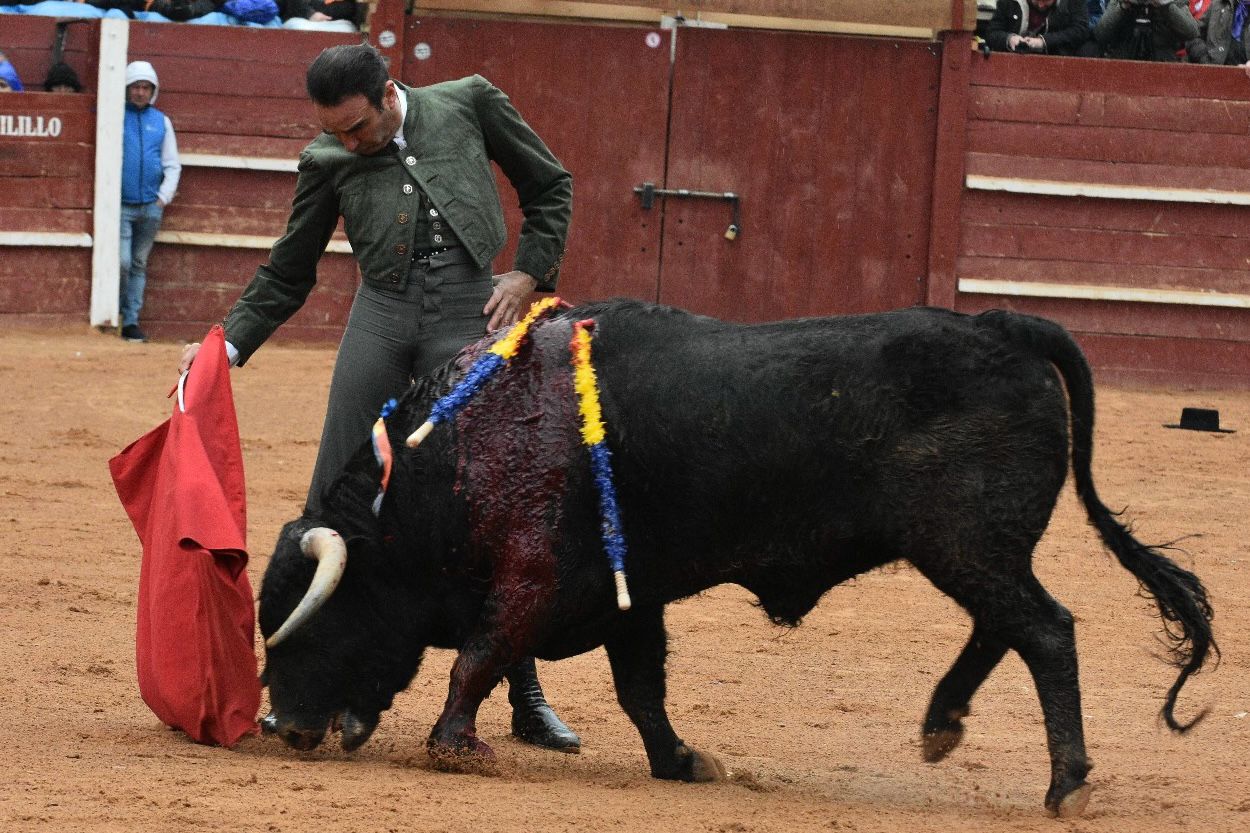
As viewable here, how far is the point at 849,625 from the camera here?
6070mm

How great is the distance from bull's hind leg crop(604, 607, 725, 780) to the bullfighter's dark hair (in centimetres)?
139

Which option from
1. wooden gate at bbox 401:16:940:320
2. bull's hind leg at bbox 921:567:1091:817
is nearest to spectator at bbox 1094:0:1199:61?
wooden gate at bbox 401:16:940:320

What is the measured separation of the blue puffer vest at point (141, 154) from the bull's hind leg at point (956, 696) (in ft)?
27.2

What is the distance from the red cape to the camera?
168 inches

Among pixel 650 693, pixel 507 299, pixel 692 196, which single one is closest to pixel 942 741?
pixel 650 693

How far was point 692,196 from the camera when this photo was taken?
11.8m

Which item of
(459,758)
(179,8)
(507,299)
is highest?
(179,8)

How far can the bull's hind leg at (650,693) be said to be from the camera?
4230mm

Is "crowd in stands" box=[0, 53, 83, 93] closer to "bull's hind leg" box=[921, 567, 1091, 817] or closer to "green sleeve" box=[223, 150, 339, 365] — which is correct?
"green sleeve" box=[223, 150, 339, 365]

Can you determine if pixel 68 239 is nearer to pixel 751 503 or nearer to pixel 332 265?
pixel 332 265

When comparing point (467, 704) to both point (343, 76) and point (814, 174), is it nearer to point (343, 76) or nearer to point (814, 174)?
point (343, 76)

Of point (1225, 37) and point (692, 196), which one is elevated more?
point (1225, 37)

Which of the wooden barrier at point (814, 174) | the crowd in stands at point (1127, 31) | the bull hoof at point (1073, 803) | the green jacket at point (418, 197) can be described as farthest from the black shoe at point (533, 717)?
the crowd in stands at point (1127, 31)

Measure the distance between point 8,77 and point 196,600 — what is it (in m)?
7.89
